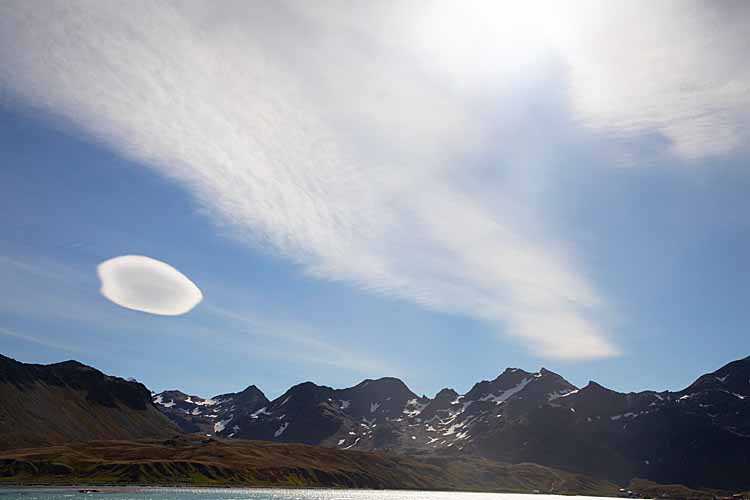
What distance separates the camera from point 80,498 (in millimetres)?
182500

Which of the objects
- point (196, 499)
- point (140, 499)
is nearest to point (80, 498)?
point (140, 499)

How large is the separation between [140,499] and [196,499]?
17946 millimetres

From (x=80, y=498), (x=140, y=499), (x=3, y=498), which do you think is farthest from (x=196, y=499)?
(x=3, y=498)

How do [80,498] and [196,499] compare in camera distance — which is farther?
[196,499]

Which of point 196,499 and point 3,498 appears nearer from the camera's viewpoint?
point 3,498

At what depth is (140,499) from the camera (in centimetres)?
18775

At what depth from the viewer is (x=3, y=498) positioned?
551 feet

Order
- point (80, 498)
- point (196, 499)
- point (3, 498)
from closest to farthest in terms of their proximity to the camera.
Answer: point (3, 498), point (80, 498), point (196, 499)

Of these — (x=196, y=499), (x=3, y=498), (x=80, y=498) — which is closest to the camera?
(x=3, y=498)

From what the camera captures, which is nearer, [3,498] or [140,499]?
[3,498]

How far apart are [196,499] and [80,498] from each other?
33.5 meters

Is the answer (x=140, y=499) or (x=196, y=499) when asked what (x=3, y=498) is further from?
(x=196, y=499)

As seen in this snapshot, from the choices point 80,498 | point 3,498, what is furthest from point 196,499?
point 3,498

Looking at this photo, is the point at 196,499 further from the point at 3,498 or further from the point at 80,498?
the point at 3,498
